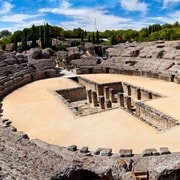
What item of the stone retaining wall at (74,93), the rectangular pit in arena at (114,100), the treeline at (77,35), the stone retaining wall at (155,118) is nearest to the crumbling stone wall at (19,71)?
the rectangular pit in arena at (114,100)

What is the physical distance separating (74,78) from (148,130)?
1690cm

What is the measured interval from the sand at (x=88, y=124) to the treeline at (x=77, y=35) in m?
29.0

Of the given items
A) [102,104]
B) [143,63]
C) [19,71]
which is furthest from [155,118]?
[19,71]

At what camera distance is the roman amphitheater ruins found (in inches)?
292

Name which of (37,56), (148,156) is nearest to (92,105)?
(148,156)

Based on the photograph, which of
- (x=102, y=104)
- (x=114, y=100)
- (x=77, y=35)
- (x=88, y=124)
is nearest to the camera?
(x=88, y=124)

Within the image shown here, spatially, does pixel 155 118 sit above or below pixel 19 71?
below

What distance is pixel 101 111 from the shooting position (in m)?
15.7

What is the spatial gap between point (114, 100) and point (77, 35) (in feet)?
181

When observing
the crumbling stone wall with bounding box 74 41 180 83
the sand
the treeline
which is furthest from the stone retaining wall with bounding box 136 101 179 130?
the treeline

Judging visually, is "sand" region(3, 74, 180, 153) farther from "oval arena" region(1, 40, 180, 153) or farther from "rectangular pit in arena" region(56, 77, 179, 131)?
"rectangular pit in arena" region(56, 77, 179, 131)

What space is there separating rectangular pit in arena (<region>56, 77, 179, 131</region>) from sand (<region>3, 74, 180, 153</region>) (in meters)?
0.54

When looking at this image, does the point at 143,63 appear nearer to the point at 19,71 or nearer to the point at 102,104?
the point at 102,104

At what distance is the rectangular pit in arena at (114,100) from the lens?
49.9ft
